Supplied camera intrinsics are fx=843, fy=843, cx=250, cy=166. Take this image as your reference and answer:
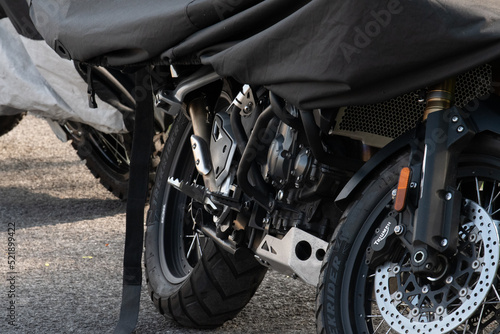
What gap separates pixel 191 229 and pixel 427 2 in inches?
73.5

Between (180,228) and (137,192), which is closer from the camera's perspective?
(137,192)

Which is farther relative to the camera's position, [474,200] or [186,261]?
[186,261]

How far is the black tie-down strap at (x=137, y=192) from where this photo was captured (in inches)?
131

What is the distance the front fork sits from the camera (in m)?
2.09

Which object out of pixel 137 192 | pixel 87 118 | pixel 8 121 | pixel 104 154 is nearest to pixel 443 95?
pixel 137 192

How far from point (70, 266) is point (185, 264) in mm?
853

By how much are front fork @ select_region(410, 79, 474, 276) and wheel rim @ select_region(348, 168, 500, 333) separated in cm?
5

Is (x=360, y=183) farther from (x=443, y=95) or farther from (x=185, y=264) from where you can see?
(x=185, y=264)

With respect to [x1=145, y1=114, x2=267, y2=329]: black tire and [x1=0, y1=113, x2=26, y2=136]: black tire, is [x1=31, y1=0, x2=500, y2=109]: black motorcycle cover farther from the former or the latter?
[x1=0, y1=113, x2=26, y2=136]: black tire

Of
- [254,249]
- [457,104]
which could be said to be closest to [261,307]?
[254,249]

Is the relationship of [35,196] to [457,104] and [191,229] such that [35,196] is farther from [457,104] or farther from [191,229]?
[457,104]

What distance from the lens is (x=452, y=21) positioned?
1978mm

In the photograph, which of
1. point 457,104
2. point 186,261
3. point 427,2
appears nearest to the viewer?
point 427,2

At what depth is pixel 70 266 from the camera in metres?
4.16
